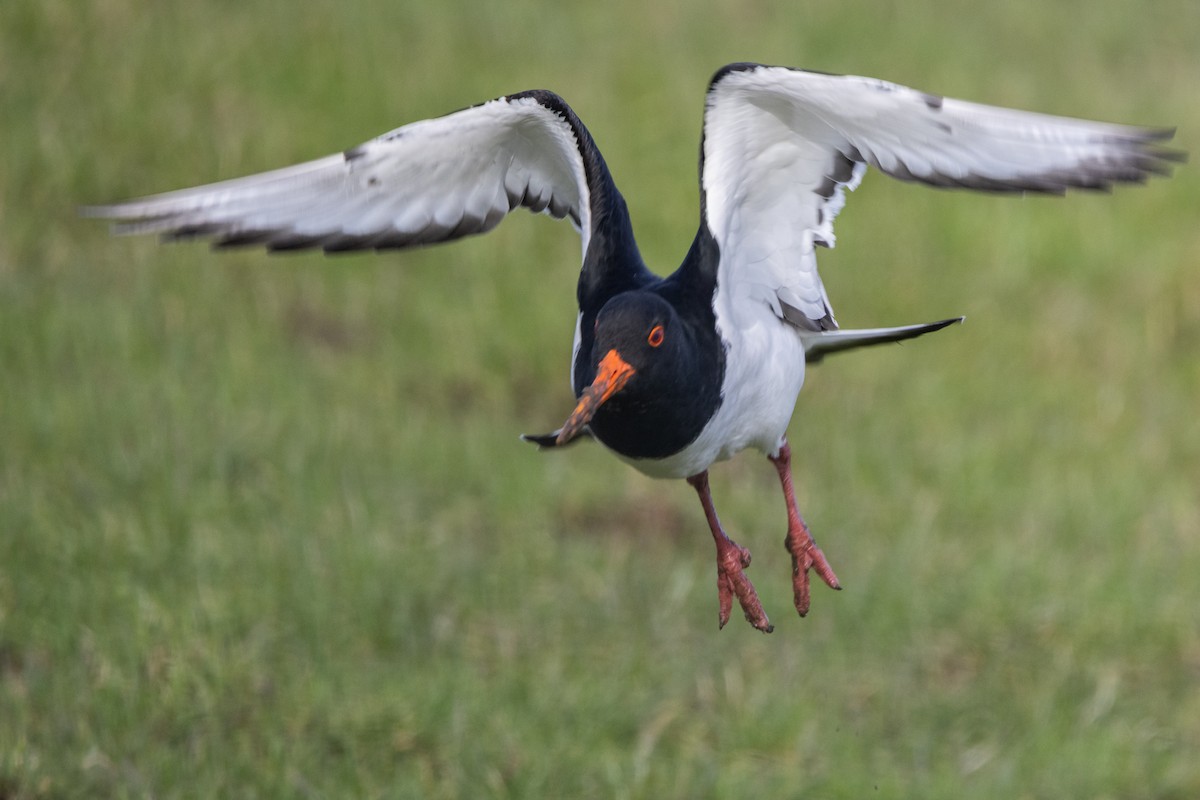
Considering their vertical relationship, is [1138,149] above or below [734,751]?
above

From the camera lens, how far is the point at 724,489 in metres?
9.48

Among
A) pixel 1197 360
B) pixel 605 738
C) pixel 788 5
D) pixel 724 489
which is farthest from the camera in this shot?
pixel 788 5

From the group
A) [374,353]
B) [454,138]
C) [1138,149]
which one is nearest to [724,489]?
[374,353]

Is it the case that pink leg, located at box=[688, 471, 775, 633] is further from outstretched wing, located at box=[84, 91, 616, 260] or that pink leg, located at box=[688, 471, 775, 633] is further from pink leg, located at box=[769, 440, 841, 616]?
outstretched wing, located at box=[84, 91, 616, 260]

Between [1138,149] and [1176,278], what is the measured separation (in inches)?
275

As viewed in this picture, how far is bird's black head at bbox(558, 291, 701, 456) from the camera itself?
15.3 ft

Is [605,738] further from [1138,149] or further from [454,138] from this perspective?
[1138,149]

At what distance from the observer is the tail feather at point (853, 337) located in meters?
5.21

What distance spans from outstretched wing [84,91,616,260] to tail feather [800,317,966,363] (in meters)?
0.86

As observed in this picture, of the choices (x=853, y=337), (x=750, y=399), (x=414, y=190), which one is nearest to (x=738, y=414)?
(x=750, y=399)

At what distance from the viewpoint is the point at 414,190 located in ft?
19.2

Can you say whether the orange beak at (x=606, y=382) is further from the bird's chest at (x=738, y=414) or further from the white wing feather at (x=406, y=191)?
the white wing feather at (x=406, y=191)

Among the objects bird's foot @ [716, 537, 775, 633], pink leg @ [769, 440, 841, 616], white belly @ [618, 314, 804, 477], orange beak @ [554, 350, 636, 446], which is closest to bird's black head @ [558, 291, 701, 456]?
orange beak @ [554, 350, 636, 446]

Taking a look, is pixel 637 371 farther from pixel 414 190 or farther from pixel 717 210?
pixel 414 190
